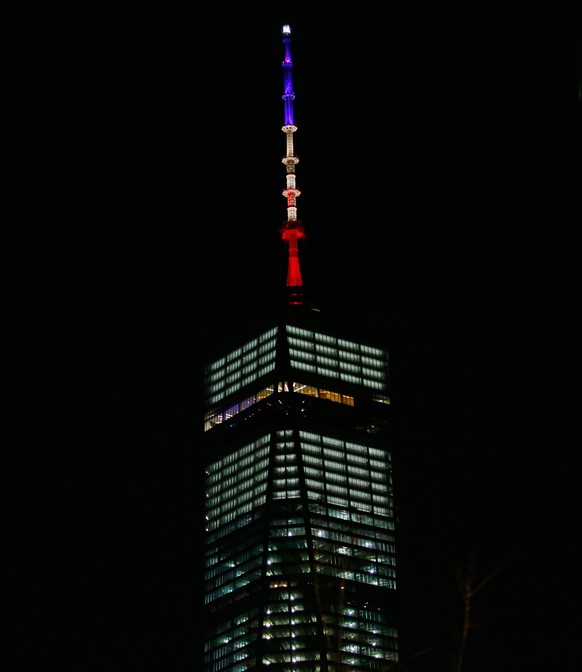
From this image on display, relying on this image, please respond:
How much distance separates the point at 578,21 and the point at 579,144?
3.45 meters

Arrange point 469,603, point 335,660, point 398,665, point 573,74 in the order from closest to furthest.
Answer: point 469,603
point 573,74
point 335,660
point 398,665

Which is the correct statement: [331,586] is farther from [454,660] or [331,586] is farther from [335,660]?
[454,660]

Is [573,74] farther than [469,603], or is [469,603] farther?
[573,74]

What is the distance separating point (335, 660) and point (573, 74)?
54.1 ft

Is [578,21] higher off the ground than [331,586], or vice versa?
[578,21]

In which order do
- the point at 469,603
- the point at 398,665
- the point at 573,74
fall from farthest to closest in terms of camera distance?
the point at 398,665
the point at 573,74
the point at 469,603

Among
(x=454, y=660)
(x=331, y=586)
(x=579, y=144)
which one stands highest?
(x=579, y=144)

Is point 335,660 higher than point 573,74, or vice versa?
point 573,74

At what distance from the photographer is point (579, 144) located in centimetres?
4762

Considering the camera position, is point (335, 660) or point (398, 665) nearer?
point (335, 660)

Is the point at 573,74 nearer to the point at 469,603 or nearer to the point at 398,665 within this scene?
the point at 469,603

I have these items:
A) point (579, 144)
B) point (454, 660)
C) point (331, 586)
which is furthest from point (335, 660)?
point (579, 144)

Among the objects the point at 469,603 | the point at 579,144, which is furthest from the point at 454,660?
the point at 579,144

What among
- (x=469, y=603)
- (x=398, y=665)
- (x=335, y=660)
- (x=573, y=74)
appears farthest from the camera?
(x=398, y=665)
